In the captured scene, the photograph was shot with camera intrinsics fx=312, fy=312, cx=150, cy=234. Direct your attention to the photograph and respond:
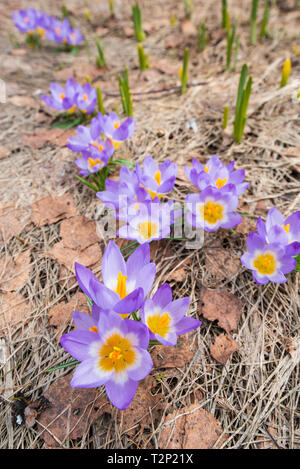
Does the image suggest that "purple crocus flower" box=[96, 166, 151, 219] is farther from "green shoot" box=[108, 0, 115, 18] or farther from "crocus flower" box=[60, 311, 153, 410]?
"green shoot" box=[108, 0, 115, 18]

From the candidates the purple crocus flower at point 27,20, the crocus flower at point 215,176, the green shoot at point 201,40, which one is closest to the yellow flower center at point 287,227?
the crocus flower at point 215,176

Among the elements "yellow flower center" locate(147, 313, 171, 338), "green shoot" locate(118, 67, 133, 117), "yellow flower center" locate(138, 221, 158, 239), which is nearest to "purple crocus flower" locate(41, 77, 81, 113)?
"green shoot" locate(118, 67, 133, 117)

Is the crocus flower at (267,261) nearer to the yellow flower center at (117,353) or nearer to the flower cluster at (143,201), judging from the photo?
the flower cluster at (143,201)

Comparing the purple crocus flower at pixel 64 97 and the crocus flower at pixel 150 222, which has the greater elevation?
the purple crocus flower at pixel 64 97

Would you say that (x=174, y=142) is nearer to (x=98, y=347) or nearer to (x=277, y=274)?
(x=277, y=274)

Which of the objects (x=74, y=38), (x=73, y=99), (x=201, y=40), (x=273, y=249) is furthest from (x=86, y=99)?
(x=273, y=249)

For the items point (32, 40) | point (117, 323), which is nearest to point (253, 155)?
point (117, 323)
